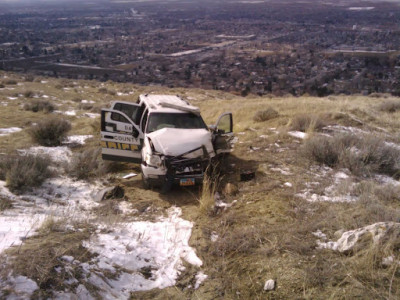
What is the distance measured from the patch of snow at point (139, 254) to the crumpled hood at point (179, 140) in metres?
1.76

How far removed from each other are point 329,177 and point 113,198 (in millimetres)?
4544

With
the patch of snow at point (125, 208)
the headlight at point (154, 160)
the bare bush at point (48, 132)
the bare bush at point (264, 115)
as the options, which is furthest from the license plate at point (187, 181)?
the bare bush at point (264, 115)

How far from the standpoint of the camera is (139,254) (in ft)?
14.9

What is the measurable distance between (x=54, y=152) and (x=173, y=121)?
3654 millimetres

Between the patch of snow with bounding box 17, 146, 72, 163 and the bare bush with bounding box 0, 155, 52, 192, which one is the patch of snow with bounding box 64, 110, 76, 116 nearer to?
the patch of snow with bounding box 17, 146, 72, 163

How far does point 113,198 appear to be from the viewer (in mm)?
6586

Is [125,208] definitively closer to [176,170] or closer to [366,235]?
[176,170]

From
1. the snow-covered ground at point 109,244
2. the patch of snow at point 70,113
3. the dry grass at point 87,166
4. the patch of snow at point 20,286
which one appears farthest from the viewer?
the patch of snow at point 70,113

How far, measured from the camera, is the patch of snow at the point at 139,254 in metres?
3.89

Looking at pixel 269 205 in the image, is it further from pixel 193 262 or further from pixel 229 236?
pixel 193 262

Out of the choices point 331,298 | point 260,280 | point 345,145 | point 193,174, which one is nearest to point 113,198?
point 193,174

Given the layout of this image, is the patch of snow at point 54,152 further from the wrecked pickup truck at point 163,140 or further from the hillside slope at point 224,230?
the wrecked pickup truck at point 163,140

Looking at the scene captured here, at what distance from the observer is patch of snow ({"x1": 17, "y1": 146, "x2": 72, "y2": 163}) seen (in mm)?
8666

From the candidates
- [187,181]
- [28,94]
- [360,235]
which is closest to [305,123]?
[187,181]
